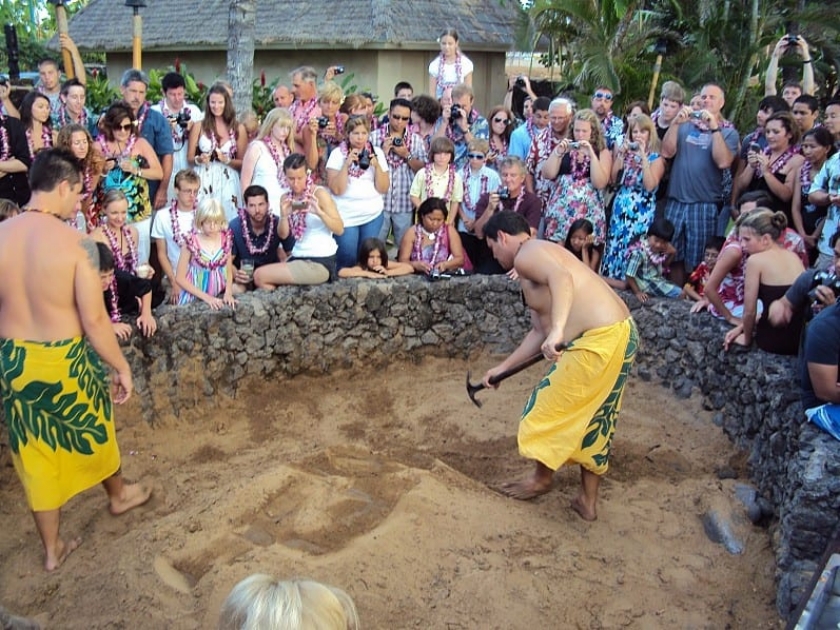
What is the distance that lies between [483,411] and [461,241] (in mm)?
1832

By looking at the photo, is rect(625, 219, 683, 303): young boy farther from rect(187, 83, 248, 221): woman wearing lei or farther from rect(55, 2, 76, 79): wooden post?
rect(55, 2, 76, 79): wooden post

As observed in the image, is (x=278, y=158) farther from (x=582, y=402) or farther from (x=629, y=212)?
(x=582, y=402)

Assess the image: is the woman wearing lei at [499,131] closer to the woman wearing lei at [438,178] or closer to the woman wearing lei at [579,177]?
the woman wearing lei at [438,178]

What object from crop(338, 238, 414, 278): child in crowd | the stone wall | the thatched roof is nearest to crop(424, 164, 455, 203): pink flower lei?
crop(338, 238, 414, 278): child in crowd

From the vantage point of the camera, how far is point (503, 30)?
15.7 m

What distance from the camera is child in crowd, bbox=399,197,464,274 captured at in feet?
24.1

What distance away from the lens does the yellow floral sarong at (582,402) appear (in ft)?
15.4

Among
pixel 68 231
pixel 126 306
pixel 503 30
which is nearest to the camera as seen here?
pixel 68 231

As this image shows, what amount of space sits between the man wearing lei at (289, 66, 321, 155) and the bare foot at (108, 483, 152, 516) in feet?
12.3

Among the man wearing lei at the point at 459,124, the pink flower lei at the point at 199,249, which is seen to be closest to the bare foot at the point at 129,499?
the pink flower lei at the point at 199,249

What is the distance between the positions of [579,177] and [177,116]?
3641 millimetres

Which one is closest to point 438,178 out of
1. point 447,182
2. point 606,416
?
point 447,182

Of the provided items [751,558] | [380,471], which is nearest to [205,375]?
[380,471]

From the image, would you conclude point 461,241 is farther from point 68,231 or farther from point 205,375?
point 68,231
